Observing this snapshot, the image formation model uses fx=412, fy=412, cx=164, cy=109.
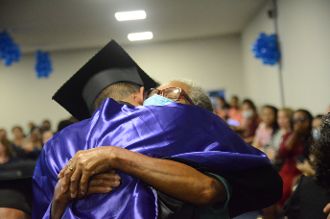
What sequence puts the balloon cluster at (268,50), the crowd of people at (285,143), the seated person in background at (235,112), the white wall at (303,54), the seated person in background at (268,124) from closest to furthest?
the crowd of people at (285,143) → the white wall at (303,54) → the seated person in background at (268,124) → the balloon cluster at (268,50) → the seated person in background at (235,112)

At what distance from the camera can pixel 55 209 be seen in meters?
1.16

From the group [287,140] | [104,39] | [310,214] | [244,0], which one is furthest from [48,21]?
[310,214]

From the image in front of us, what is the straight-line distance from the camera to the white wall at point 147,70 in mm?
10734

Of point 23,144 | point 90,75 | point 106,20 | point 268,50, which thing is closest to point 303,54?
point 268,50

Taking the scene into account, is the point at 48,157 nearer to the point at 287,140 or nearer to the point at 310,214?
the point at 310,214

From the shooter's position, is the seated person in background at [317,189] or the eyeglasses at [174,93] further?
the seated person in background at [317,189]

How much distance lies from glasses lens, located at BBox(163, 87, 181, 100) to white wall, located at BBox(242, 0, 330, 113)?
378 centimetres

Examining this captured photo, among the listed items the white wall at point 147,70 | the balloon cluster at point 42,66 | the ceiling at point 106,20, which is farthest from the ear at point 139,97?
the white wall at point 147,70

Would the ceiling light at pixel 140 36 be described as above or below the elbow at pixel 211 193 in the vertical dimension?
above

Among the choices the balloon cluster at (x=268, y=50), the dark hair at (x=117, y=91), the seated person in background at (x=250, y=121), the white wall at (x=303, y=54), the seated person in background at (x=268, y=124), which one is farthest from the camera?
the balloon cluster at (x=268, y=50)

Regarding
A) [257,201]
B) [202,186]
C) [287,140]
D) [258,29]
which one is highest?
[258,29]

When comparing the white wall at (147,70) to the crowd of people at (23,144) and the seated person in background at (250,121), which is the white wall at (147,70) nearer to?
the crowd of people at (23,144)

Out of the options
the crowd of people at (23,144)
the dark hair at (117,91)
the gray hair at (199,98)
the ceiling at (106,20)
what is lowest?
the crowd of people at (23,144)

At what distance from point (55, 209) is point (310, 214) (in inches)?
46.5
